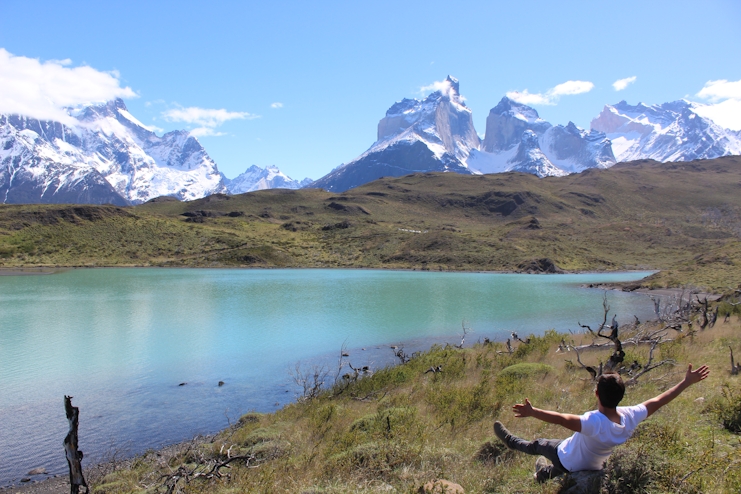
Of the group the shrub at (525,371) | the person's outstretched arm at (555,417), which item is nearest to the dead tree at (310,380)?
the shrub at (525,371)

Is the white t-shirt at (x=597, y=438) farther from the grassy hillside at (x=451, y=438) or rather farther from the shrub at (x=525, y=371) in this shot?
the shrub at (x=525, y=371)

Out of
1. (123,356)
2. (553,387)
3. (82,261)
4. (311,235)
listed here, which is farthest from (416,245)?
(553,387)

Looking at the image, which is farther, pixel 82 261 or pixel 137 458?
pixel 82 261

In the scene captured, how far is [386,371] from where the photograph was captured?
18375 mm

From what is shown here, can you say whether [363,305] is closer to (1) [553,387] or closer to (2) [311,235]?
(1) [553,387]

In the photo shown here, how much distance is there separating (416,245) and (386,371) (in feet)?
329

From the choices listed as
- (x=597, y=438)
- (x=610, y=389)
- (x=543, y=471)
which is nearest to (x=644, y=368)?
(x=543, y=471)

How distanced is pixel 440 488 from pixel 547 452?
1.56 meters

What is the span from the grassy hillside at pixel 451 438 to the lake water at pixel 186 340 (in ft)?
Answer: 10.4

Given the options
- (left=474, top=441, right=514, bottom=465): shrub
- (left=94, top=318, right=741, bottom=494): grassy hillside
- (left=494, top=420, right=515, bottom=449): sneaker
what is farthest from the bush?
(left=474, top=441, right=514, bottom=465): shrub

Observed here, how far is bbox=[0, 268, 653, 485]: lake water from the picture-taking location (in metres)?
15.3

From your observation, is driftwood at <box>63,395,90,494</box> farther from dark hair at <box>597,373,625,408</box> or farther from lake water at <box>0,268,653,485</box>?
lake water at <box>0,268,653,485</box>

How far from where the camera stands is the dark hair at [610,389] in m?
5.41

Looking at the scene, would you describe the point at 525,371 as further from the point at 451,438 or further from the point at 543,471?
the point at 543,471
